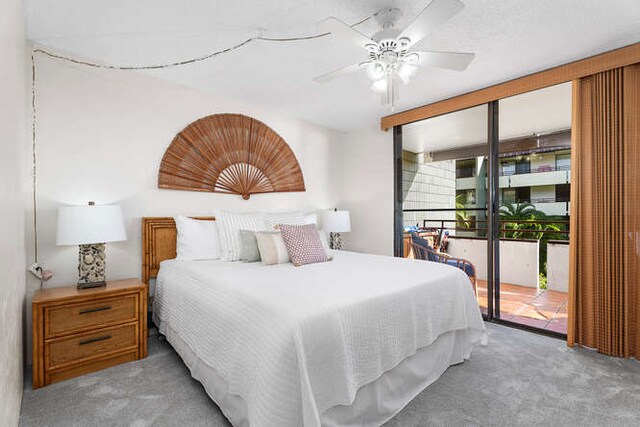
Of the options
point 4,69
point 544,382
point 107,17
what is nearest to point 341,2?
point 107,17

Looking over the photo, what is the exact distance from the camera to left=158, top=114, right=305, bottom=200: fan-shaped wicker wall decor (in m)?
3.09

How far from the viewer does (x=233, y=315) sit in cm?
160

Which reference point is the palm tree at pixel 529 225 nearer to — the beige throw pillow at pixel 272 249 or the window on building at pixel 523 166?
the window on building at pixel 523 166

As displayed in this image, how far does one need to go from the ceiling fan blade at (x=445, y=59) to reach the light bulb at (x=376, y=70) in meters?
0.17

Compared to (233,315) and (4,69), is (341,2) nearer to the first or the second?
(4,69)

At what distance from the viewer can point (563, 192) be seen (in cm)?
289

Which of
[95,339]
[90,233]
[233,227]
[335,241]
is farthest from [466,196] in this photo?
[95,339]

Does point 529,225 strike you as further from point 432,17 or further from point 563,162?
point 432,17

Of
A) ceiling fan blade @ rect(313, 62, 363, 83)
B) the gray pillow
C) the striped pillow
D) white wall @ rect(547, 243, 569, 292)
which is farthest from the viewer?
white wall @ rect(547, 243, 569, 292)

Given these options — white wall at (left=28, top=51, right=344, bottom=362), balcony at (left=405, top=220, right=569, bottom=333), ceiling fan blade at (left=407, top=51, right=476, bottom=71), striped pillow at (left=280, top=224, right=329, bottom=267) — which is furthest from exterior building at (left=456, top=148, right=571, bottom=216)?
white wall at (left=28, top=51, right=344, bottom=362)

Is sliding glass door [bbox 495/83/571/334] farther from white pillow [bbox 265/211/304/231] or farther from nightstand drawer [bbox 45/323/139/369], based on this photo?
nightstand drawer [bbox 45/323/139/369]

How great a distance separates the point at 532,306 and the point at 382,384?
8.05 ft

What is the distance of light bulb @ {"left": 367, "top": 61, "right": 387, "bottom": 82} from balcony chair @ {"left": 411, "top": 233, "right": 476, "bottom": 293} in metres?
2.25

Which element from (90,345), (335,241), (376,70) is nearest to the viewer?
(376,70)
